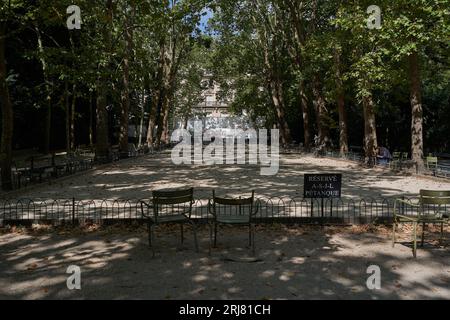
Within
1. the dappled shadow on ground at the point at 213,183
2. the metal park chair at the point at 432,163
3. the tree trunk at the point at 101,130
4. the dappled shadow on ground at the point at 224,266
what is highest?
the tree trunk at the point at 101,130

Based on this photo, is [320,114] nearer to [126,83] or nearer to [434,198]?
[126,83]

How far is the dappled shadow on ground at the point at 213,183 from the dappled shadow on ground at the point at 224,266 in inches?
228

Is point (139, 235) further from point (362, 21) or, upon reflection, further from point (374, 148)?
point (374, 148)

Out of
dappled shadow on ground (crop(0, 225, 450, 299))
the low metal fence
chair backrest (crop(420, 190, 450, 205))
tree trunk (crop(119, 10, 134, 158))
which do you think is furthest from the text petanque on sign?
tree trunk (crop(119, 10, 134, 158))

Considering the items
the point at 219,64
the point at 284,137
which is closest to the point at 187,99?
the point at 219,64

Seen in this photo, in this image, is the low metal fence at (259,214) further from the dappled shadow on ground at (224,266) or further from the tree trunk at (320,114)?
the tree trunk at (320,114)

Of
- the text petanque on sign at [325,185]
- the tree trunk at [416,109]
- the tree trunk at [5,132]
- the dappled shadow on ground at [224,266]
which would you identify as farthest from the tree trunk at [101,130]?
the text petanque on sign at [325,185]

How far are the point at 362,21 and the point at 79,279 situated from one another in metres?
19.1

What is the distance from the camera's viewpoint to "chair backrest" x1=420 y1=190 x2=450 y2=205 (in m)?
8.77

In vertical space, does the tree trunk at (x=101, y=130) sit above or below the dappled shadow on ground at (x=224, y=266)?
above

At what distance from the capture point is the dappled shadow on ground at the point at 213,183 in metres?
16.1

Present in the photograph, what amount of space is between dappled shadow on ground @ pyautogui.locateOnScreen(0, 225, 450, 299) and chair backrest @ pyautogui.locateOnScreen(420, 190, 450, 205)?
0.89 meters

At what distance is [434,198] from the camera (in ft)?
28.9

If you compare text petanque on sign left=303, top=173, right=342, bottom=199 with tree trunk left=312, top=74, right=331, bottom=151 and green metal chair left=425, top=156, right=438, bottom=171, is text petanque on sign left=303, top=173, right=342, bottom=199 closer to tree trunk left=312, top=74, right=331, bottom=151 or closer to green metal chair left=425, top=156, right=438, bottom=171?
green metal chair left=425, top=156, right=438, bottom=171
